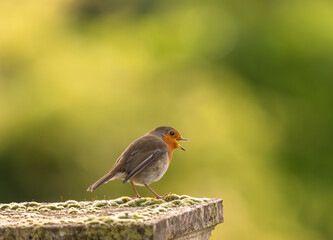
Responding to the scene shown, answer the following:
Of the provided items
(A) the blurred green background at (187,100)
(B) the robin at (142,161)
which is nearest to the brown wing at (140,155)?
(B) the robin at (142,161)

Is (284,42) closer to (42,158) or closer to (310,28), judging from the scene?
(310,28)

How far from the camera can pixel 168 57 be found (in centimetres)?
1111

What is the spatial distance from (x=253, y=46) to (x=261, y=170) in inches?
100

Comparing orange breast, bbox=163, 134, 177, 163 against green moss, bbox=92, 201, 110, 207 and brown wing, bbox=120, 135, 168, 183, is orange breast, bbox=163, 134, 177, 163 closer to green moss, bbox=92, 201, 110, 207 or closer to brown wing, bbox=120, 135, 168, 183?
brown wing, bbox=120, 135, 168, 183

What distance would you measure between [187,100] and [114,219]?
7.44m

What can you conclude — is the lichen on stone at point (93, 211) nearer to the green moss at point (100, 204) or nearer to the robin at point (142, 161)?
the green moss at point (100, 204)

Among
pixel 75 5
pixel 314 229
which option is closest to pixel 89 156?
pixel 314 229

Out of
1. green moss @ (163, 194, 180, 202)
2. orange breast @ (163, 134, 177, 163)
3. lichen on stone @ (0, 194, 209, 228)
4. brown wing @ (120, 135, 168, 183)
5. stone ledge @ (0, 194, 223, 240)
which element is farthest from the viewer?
orange breast @ (163, 134, 177, 163)

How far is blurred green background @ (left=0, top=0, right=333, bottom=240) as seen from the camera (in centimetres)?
903

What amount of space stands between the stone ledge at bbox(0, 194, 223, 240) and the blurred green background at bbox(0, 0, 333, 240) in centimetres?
506

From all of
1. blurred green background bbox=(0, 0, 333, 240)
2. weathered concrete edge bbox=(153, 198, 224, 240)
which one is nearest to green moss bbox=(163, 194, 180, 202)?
weathered concrete edge bbox=(153, 198, 224, 240)

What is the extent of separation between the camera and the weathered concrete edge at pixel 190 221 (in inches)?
111

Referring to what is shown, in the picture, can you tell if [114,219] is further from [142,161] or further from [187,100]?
[187,100]

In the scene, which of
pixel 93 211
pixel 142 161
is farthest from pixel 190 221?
pixel 142 161
